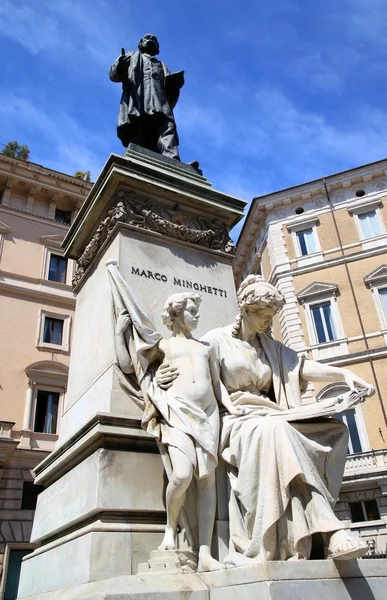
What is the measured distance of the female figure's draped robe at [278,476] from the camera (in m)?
3.29

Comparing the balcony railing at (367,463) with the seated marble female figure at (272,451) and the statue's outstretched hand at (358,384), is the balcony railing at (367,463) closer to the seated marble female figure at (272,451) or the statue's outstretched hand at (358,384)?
the seated marble female figure at (272,451)

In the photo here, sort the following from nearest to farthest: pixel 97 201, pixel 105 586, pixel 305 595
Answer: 1. pixel 305 595
2. pixel 105 586
3. pixel 97 201

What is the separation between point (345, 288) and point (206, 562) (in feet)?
80.9

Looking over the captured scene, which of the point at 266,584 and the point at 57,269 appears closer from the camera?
the point at 266,584

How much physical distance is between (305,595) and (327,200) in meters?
28.8

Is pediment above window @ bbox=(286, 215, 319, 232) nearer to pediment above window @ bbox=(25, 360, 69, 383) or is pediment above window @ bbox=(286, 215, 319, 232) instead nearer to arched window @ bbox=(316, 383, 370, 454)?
arched window @ bbox=(316, 383, 370, 454)

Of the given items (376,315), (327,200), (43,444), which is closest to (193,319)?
(43,444)

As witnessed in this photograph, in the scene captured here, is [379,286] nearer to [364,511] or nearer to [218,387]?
[364,511]

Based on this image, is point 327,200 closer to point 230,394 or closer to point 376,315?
point 376,315

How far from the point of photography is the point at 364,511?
2219 centimetres

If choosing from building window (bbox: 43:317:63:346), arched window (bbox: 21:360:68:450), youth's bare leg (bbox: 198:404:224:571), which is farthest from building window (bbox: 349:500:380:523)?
youth's bare leg (bbox: 198:404:224:571)

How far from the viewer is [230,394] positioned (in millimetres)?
4453

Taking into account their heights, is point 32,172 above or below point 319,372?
above

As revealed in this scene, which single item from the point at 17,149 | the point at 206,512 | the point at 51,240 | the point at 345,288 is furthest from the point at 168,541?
the point at 17,149
